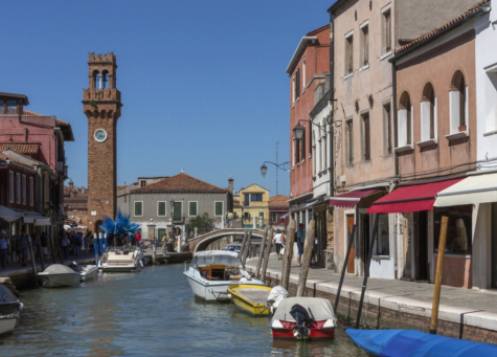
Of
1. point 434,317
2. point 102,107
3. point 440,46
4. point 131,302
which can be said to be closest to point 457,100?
point 440,46

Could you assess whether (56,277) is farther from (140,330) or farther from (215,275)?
(140,330)

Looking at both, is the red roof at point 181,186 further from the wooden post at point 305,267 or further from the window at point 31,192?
the wooden post at point 305,267

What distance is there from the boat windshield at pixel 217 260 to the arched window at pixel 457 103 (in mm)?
12636

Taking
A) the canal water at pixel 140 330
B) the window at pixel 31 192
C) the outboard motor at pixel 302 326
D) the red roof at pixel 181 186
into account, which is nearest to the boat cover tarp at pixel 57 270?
the canal water at pixel 140 330

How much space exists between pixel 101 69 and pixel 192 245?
16.2m

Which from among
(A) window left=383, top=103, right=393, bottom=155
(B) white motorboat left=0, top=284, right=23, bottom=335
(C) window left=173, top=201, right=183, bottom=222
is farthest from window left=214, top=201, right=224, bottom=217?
(B) white motorboat left=0, top=284, right=23, bottom=335

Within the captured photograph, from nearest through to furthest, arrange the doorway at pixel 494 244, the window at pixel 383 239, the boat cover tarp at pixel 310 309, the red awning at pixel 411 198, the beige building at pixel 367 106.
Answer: the boat cover tarp at pixel 310 309 → the doorway at pixel 494 244 → the red awning at pixel 411 198 → the beige building at pixel 367 106 → the window at pixel 383 239

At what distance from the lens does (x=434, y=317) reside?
523 inches

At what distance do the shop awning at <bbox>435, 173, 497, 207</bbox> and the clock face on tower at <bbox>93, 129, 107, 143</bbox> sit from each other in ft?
181

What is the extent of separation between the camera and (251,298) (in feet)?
74.1

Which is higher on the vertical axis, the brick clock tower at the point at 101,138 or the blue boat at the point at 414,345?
the brick clock tower at the point at 101,138

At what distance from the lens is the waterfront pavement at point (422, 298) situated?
513 inches

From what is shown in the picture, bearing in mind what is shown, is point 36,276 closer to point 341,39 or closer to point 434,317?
point 341,39

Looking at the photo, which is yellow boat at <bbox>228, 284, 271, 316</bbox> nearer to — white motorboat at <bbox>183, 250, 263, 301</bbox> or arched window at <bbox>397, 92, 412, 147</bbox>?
white motorboat at <bbox>183, 250, 263, 301</bbox>
